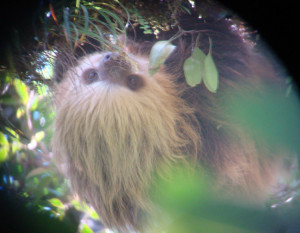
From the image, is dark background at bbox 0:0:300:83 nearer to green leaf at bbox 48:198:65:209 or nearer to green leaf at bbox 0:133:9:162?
Answer: green leaf at bbox 0:133:9:162

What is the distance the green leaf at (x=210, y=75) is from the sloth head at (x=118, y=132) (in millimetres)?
95

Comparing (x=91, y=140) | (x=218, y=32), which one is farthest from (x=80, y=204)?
(x=218, y=32)

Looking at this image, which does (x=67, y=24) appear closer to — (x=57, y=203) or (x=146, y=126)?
(x=146, y=126)

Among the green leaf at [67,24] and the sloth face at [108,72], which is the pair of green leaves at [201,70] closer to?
the sloth face at [108,72]

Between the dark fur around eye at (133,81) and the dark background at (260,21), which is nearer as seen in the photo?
the dark background at (260,21)

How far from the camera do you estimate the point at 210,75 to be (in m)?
0.62

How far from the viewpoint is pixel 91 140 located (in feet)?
2.08

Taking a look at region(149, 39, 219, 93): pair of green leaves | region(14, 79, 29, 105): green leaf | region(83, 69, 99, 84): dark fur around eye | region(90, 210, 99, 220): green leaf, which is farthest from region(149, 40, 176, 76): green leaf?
region(90, 210, 99, 220): green leaf

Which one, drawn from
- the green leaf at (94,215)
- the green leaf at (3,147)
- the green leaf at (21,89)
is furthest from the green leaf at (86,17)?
the green leaf at (94,215)

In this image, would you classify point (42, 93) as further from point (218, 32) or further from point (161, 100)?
point (218, 32)

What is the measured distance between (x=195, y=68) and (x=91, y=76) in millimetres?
259

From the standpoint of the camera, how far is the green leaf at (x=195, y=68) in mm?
621

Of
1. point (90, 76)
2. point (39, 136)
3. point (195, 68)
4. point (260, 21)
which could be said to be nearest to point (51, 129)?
point (39, 136)

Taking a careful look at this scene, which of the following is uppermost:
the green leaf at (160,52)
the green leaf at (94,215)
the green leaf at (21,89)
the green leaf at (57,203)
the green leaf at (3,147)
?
the green leaf at (160,52)
